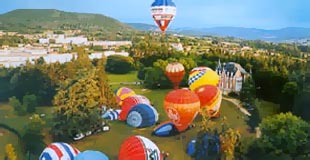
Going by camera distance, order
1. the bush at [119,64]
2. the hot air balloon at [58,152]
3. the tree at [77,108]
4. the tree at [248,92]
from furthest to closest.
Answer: the tree at [248,92]
the bush at [119,64]
the tree at [77,108]
the hot air balloon at [58,152]

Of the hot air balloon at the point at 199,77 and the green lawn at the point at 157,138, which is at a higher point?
the hot air balloon at the point at 199,77

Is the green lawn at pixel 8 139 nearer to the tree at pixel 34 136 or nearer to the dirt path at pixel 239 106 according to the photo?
the tree at pixel 34 136

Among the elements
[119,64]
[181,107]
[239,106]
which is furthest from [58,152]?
[239,106]

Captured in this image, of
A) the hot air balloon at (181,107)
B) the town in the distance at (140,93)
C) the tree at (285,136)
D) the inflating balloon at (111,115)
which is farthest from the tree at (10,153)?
the tree at (285,136)

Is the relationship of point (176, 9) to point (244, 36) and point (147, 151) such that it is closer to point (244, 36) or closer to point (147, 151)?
point (244, 36)

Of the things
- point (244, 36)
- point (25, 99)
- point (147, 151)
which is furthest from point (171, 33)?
point (25, 99)

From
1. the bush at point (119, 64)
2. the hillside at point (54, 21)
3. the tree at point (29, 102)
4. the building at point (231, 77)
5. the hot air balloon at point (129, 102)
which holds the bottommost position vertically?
the hot air balloon at point (129, 102)

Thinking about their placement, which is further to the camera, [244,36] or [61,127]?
[244,36]
